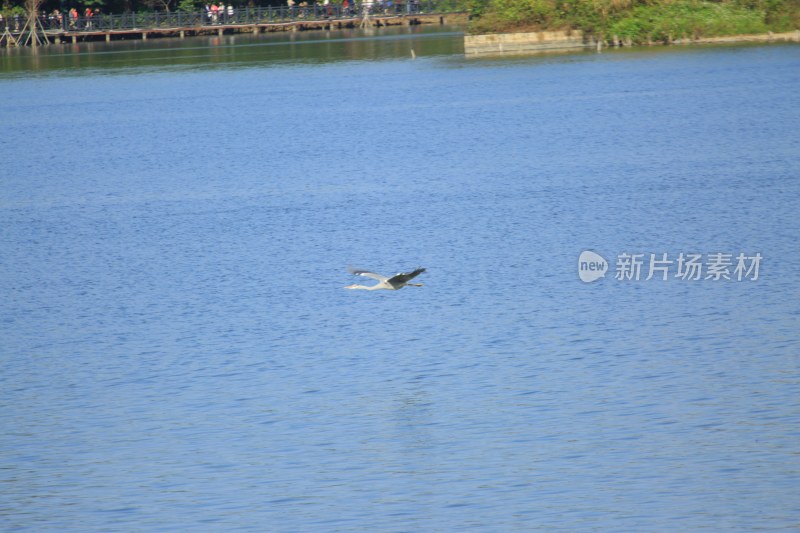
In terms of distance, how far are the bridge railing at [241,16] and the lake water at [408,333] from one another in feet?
160

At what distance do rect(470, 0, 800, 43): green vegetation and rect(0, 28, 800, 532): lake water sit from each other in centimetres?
1714

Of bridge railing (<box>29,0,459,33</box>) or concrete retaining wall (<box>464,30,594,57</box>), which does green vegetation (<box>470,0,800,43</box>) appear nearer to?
concrete retaining wall (<box>464,30,594,57</box>)

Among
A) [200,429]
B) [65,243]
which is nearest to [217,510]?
[200,429]

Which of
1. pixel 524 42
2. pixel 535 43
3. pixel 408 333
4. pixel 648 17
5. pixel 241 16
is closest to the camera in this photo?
pixel 408 333

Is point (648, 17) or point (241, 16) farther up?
point (241, 16)

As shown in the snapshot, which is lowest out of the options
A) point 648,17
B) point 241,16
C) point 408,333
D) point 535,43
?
point 408,333

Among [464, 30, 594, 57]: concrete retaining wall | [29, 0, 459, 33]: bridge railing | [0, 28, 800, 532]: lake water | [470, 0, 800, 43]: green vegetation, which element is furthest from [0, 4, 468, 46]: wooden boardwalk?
[0, 28, 800, 532]: lake water

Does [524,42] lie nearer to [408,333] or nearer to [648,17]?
[648,17]

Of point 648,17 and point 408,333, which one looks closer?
point 408,333

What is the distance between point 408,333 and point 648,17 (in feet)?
133

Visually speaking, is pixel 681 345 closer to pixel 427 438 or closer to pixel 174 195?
pixel 427 438

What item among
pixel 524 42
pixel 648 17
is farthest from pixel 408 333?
pixel 524 42

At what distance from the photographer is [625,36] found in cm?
5753

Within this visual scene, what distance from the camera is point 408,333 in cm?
1844
